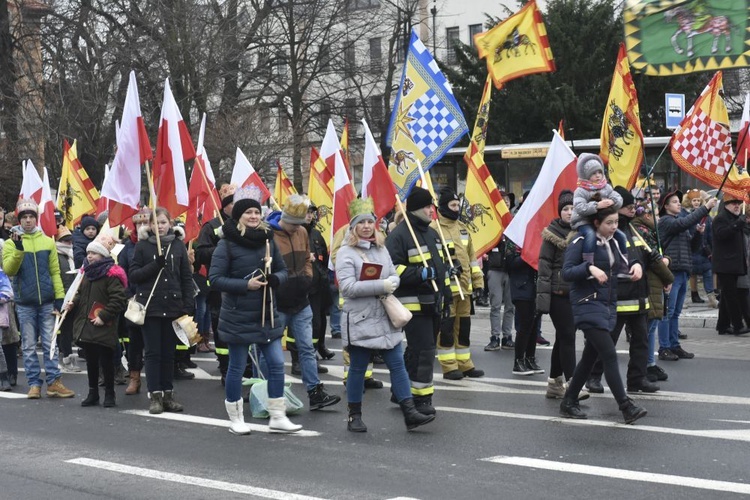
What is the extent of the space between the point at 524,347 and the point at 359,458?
4.14 meters

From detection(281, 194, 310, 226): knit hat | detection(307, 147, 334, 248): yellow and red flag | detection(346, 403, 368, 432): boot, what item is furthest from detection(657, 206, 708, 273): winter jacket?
detection(346, 403, 368, 432): boot

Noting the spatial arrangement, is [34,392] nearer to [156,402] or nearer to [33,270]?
[33,270]

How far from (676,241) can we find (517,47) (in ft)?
9.30

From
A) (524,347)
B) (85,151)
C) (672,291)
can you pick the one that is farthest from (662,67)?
(85,151)

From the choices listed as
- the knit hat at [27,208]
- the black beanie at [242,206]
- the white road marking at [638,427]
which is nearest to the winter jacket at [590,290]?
the white road marking at [638,427]

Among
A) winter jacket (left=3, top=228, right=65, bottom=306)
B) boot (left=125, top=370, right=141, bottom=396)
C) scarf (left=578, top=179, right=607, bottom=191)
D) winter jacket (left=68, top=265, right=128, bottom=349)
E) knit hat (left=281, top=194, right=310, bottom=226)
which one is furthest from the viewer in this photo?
winter jacket (left=3, top=228, right=65, bottom=306)

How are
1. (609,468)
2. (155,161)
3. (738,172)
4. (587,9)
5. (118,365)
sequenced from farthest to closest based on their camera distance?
(587,9)
(738,172)
(118,365)
(155,161)
(609,468)

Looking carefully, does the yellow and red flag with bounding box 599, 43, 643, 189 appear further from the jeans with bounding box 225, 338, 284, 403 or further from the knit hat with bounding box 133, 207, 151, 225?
the jeans with bounding box 225, 338, 284, 403

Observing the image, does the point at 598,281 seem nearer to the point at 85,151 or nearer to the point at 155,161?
the point at 155,161

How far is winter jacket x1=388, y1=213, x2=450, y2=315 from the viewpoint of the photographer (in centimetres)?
911

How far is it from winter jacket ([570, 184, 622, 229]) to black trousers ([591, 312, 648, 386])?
117 centimetres

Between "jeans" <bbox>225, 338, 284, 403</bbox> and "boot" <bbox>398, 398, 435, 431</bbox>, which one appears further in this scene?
"jeans" <bbox>225, 338, 284, 403</bbox>

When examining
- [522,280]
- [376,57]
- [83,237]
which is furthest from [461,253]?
[376,57]

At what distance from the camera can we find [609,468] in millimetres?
7164
